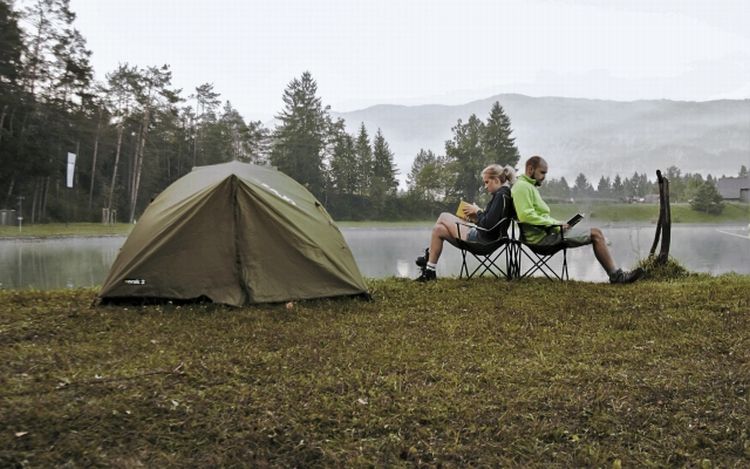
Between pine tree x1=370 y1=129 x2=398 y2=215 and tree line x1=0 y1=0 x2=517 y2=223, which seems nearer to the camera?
tree line x1=0 y1=0 x2=517 y2=223

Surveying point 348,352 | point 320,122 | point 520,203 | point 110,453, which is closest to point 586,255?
point 520,203

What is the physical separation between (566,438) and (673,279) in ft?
16.3

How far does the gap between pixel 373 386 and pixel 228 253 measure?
2.50 m

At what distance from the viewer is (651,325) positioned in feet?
12.3

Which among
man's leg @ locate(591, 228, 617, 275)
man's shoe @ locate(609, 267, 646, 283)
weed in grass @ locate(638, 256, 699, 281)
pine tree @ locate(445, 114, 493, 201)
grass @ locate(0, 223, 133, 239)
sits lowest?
grass @ locate(0, 223, 133, 239)

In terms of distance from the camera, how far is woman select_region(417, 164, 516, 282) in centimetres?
572

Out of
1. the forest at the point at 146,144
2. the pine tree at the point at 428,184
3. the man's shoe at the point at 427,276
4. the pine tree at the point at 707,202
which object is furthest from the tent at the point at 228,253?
the pine tree at the point at 707,202

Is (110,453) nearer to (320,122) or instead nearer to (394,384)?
(394,384)

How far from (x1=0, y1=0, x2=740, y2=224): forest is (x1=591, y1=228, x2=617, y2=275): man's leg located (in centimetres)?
1131

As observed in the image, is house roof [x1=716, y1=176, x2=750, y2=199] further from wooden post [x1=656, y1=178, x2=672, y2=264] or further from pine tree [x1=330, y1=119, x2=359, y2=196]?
wooden post [x1=656, y1=178, x2=672, y2=264]

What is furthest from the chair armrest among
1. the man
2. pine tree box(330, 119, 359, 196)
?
pine tree box(330, 119, 359, 196)

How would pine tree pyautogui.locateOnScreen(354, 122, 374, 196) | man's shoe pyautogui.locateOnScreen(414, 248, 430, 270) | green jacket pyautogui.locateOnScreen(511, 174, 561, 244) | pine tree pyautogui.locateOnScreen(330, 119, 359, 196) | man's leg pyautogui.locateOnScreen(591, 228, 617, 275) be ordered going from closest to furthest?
man's leg pyautogui.locateOnScreen(591, 228, 617, 275)
green jacket pyautogui.locateOnScreen(511, 174, 561, 244)
man's shoe pyautogui.locateOnScreen(414, 248, 430, 270)
pine tree pyautogui.locateOnScreen(330, 119, 359, 196)
pine tree pyautogui.locateOnScreen(354, 122, 374, 196)

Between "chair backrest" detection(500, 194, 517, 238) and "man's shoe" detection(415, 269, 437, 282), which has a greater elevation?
"chair backrest" detection(500, 194, 517, 238)

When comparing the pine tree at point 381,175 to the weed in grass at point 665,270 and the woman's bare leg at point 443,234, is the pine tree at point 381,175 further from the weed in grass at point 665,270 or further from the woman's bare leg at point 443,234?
the woman's bare leg at point 443,234
